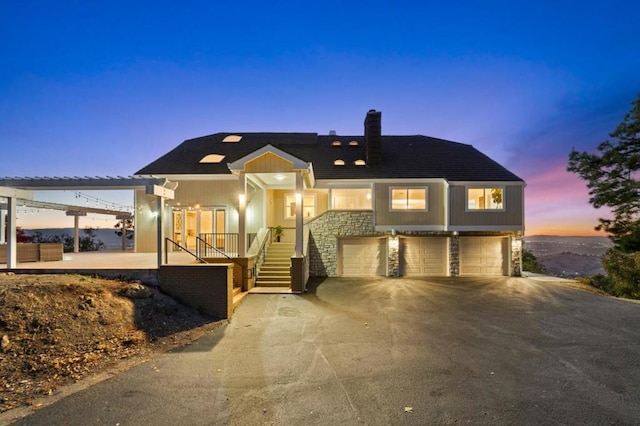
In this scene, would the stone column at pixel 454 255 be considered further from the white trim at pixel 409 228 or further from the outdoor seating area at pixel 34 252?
the outdoor seating area at pixel 34 252

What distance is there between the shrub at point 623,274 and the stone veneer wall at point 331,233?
12340 mm

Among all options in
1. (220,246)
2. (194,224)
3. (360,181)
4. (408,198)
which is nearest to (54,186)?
(194,224)

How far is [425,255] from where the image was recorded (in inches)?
625

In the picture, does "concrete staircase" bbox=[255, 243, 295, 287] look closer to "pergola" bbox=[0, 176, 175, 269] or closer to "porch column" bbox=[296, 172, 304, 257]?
"porch column" bbox=[296, 172, 304, 257]

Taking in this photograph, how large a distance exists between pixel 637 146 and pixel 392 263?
48.1ft

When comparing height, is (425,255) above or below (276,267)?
above

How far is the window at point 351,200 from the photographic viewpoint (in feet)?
55.6

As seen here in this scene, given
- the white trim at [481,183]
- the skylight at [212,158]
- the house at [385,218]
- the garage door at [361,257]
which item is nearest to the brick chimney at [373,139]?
the house at [385,218]

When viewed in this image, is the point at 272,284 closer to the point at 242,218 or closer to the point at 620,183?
the point at 242,218

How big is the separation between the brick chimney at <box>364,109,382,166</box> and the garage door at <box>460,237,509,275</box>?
6.48 metres

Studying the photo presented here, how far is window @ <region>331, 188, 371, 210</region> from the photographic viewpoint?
667 inches

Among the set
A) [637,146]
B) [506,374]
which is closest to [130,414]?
[506,374]

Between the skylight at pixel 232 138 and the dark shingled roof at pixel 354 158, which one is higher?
the skylight at pixel 232 138

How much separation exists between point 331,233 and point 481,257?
822 centimetres
